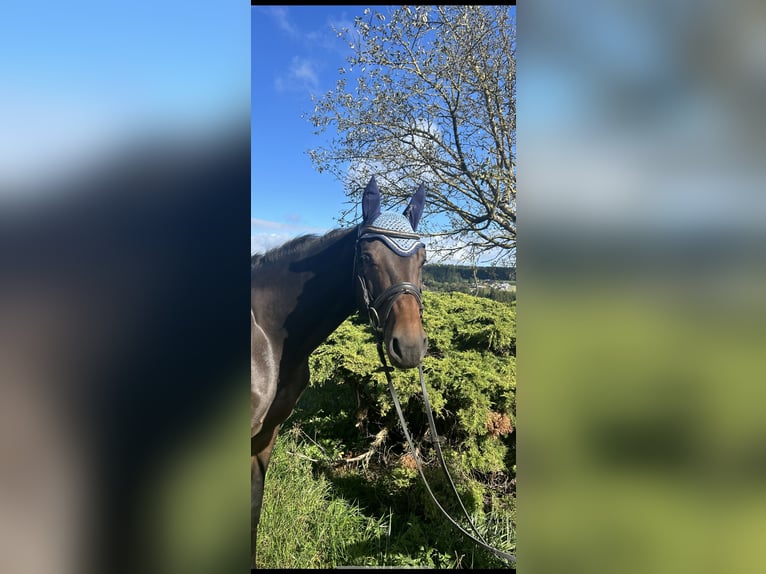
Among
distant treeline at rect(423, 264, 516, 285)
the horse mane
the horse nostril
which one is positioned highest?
distant treeline at rect(423, 264, 516, 285)

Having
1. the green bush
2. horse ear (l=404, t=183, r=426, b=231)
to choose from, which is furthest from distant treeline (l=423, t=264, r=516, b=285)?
horse ear (l=404, t=183, r=426, b=231)

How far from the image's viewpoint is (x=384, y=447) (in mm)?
3443

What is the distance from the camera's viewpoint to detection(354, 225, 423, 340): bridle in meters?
1.96

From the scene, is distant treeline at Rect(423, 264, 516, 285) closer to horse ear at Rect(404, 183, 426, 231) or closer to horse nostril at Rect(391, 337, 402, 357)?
horse ear at Rect(404, 183, 426, 231)

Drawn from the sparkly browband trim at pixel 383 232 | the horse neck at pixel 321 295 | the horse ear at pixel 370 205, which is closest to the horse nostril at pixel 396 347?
the horse neck at pixel 321 295

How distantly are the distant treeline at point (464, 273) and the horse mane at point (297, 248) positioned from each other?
56.8 inches

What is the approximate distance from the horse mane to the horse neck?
0.08 ft

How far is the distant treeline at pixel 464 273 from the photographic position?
335 cm

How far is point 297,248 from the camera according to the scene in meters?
2.10
